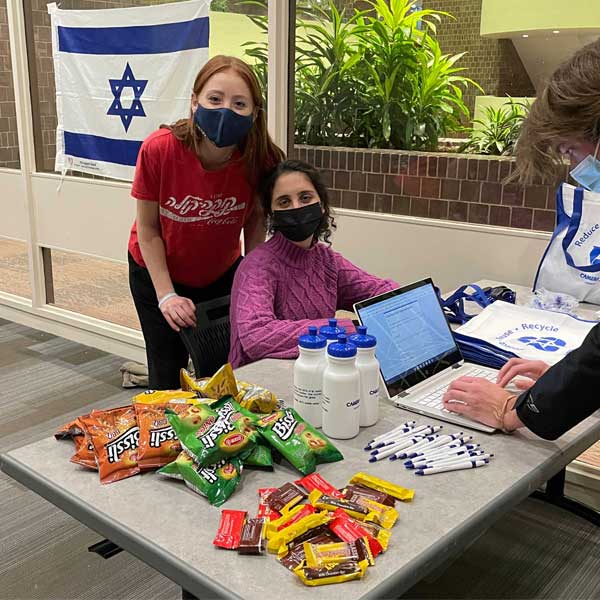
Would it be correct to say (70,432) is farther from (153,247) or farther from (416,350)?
(153,247)

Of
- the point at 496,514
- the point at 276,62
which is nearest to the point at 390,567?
the point at 496,514

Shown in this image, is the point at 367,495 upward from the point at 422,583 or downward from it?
upward

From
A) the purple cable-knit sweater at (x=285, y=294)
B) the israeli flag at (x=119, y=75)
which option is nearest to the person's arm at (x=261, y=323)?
the purple cable-knit sweater at (x=285, y=294)

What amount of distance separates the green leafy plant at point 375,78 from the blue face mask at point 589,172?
1.17 meters

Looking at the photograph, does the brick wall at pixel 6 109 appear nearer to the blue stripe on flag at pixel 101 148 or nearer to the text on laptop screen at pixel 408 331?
the blue stripe on flag at pixel 101 148

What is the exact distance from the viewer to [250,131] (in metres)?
1.95

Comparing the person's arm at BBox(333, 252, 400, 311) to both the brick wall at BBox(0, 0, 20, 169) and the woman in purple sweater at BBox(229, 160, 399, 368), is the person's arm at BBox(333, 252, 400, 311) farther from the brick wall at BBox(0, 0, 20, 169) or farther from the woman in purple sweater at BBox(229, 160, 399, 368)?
the brick wall at BBox(0, 0, 20, 169)

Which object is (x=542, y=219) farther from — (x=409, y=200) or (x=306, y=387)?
(x=306, y=387)

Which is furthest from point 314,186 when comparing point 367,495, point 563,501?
point 563,501

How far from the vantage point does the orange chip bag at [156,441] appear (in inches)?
43.1

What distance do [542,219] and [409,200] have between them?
1.60 feet

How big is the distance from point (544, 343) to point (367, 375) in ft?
1.97

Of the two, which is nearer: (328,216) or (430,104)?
(328,216)

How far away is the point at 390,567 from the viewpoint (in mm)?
888
